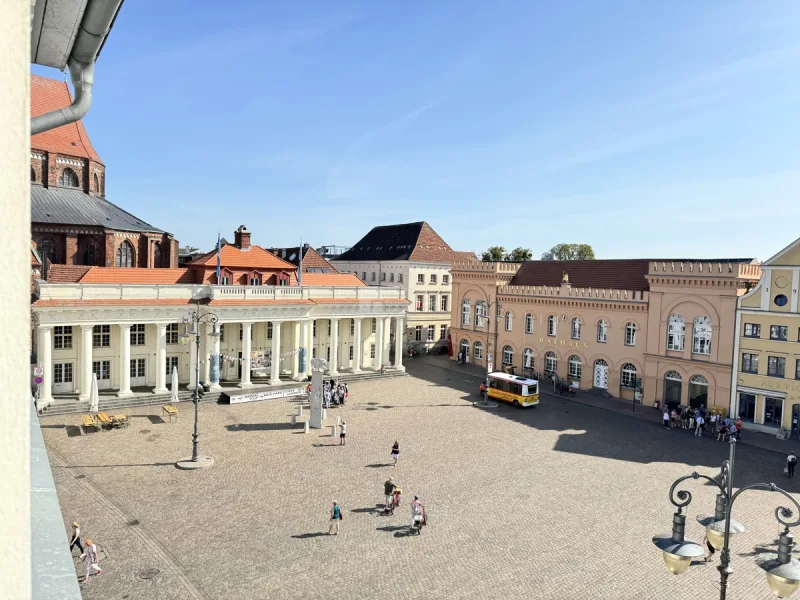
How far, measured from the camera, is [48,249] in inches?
1951

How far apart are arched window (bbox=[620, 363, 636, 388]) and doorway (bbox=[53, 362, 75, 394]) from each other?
38.8m

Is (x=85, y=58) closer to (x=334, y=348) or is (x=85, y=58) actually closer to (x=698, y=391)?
(x=698, y=391)

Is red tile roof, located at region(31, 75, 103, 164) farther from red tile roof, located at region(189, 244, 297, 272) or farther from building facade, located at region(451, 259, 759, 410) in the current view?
building facade, located at region(451, 259, 759, 410)

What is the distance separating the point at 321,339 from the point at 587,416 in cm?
2195

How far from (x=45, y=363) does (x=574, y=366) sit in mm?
38267

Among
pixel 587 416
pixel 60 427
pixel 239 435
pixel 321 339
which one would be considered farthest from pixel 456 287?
pixel 60 427

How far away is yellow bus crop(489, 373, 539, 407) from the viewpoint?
4025 centimetres

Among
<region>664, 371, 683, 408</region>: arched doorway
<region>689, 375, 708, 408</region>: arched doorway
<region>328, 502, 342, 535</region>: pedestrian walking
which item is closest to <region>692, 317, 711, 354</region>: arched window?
<region>689, 375, 708, 408</region>: arched doorway

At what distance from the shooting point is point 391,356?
58.3 m

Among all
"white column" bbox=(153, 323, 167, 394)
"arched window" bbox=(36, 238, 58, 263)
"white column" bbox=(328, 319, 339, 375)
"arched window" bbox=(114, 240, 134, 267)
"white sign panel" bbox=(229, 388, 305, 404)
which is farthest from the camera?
"arched window" bbox=(114, 240, 134, 267)

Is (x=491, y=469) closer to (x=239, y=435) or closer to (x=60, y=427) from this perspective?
(x=239, y=435)

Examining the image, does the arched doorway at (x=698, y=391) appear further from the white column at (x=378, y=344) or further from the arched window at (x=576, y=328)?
the white column at (x=378, y=344)

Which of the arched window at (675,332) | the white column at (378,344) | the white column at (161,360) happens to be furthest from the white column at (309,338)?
the arched window at (675,332)

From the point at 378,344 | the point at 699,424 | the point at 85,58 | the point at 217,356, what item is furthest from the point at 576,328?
the point at 85,58
